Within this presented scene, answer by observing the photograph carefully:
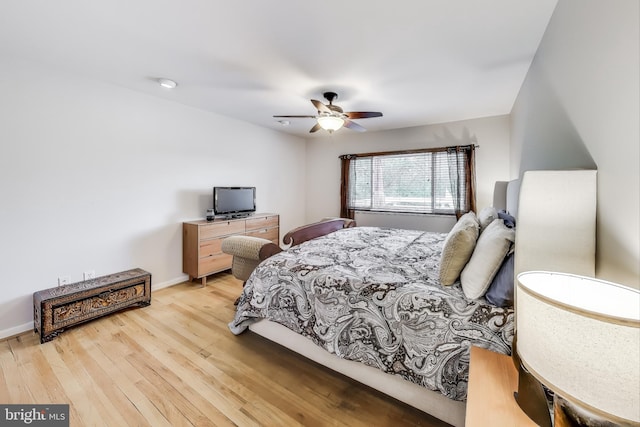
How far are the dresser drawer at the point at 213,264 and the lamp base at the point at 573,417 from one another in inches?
143

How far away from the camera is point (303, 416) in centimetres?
159

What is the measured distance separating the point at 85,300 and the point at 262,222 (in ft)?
8.01

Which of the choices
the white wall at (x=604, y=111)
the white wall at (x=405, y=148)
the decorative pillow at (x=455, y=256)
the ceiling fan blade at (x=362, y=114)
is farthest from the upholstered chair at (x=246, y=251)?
the white wall at (x=405, y=148)

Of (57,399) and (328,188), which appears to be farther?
(328,188)

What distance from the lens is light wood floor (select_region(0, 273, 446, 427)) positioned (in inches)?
62.5

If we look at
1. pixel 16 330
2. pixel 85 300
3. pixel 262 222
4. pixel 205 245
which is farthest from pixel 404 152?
pixel 16 330

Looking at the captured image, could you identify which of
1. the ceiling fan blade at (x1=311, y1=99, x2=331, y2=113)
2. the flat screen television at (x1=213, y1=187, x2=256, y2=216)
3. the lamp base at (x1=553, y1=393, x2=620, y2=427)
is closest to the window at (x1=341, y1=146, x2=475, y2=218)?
the flat screen television at (x1=213, y1=187, x2=256, y2=216)

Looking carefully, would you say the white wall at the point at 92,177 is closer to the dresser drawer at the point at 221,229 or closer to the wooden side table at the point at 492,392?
the dresser drawer at the point at 221,229

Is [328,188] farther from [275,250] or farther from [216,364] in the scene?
[216,364]

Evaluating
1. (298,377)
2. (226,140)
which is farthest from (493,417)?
(226,140)

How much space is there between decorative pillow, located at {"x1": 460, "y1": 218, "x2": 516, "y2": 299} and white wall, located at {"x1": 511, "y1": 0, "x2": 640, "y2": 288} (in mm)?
391

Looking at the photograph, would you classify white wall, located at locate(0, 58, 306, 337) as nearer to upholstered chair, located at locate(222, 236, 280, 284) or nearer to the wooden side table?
upholstered chair, located at locate(222, 236, 280, 284)

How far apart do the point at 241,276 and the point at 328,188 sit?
330 cm

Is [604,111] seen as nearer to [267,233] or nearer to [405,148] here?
[405,148]
